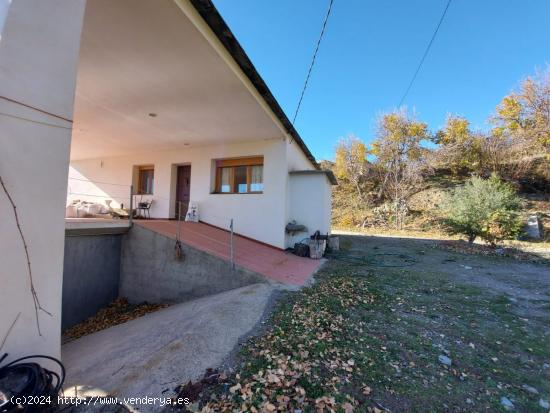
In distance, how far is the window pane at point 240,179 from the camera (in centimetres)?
823

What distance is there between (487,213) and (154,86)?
1171 centimetres

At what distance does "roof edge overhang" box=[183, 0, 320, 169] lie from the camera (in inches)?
122

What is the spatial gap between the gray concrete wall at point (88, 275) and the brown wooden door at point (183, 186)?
3.17 m

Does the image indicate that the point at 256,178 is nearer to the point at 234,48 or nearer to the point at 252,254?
the point at 252,254

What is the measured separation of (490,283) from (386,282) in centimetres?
228

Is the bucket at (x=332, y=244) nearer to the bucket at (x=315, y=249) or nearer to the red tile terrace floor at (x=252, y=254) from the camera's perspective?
the bucket at (x=315, y=249)

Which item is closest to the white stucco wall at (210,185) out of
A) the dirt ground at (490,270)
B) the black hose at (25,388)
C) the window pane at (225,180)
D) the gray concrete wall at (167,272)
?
the window pane at (225,180)

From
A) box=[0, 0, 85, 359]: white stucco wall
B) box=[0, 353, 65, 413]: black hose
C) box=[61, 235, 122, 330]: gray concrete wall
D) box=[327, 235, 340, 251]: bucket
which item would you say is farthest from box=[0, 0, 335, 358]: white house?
box=[61, 235, 122, 330]: gray concrete wall

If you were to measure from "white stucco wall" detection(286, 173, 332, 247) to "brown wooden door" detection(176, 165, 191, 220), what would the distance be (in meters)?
3.80

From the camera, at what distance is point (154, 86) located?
469 centimetres

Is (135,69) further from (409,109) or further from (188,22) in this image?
(409,109)

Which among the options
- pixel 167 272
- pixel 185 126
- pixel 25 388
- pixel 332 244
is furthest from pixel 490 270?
pixel 185 126

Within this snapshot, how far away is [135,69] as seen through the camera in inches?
163

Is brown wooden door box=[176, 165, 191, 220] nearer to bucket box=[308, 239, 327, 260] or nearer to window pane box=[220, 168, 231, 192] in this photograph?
window pane box=[220, 168, 231, 192]
